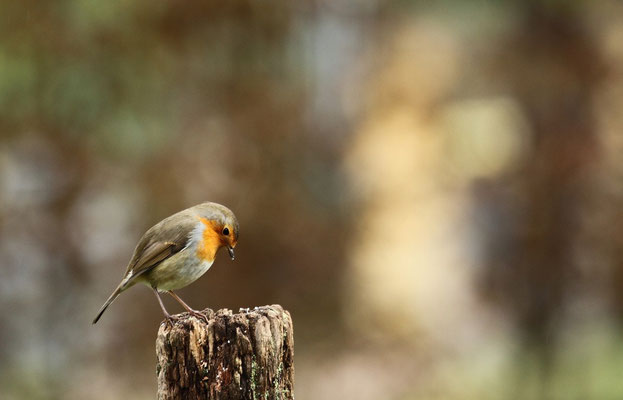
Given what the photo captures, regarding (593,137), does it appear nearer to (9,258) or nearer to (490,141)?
(490,141)

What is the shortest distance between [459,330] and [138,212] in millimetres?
4604

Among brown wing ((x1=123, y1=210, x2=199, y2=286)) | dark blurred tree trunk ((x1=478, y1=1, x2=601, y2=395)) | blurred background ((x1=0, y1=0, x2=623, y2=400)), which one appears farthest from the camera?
dark blurred tree trunk ((x1=478, y1=1, x2=601, y2=395))

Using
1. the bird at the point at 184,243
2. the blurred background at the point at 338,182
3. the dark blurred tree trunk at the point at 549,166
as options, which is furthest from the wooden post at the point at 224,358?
the dark blurred tree trunk at the point at 549,166

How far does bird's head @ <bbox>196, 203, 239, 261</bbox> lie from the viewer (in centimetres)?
354

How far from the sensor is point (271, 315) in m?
2.97

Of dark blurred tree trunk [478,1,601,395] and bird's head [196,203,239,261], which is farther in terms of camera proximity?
dark blurred tree trunk [478,1,601,395]

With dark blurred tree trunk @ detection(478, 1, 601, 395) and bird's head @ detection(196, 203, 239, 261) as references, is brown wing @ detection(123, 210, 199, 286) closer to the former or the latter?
bird's head @ detection(196, 203, 239, 261)

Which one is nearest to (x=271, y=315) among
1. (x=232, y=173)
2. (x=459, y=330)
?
(x=232, y=173)

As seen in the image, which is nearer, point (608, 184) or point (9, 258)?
point (9, 258)

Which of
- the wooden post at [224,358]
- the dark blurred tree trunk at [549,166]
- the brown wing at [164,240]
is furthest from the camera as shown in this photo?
the dark blurred tree trunk at [549,166]

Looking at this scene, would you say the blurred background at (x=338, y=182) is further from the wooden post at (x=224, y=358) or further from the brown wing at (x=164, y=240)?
the wooden post at (x=224, y=358)

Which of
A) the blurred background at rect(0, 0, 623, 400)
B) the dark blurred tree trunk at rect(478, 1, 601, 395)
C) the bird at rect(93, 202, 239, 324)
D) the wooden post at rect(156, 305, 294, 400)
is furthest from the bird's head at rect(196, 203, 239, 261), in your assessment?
the dark blurred tree trunk at rect(478, 1, 601, 395)

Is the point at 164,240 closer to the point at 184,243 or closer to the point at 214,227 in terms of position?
the point at 184,243

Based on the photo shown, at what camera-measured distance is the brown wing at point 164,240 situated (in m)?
3.53
